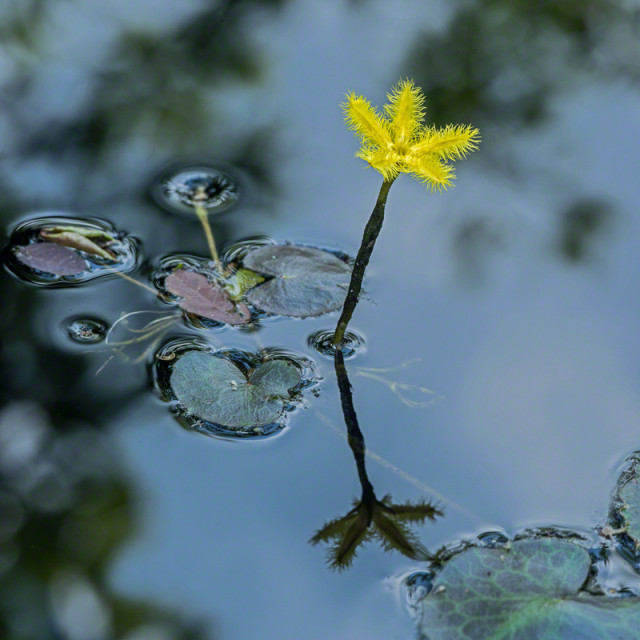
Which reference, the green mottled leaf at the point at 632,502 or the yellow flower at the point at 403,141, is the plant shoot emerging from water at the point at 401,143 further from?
the green mottled leaf at the point at 632,502

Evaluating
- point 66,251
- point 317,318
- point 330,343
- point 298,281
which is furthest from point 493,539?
point 66,251

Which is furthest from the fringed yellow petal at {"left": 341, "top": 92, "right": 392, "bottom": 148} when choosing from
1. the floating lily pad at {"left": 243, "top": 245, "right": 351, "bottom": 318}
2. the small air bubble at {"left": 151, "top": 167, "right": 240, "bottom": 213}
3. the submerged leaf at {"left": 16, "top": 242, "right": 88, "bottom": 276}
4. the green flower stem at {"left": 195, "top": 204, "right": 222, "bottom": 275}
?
the submerged leaf at {"left": 16, "top": 242, "right": 88, "bottom": 276}

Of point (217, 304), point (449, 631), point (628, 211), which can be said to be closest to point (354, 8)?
point (628, 211)

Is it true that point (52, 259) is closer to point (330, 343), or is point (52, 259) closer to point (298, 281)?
point (298, 281)

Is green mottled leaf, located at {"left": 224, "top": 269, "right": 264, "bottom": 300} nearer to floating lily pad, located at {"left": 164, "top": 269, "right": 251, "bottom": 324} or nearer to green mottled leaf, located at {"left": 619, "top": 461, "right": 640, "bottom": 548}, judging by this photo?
floating lily pad, located at {"left": 164, "top": 269, "right": 251, "bottom": 324}

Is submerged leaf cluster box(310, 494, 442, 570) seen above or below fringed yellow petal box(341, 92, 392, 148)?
below

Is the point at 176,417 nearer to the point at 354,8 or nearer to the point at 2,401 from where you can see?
the point at 2,401
